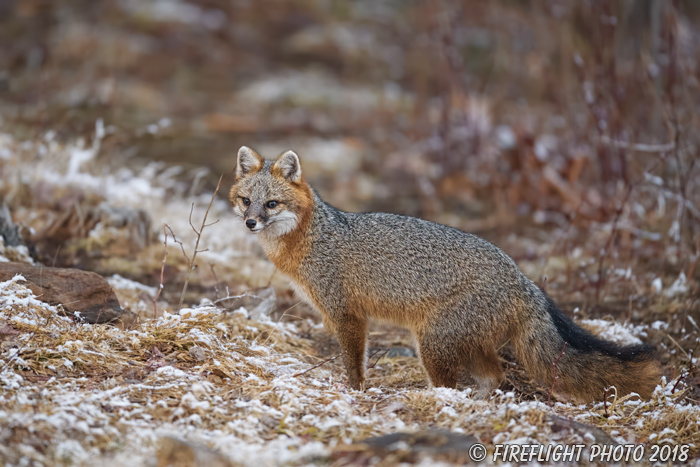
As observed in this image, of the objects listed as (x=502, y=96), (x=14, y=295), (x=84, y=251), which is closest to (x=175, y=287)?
(x=84, y=251)

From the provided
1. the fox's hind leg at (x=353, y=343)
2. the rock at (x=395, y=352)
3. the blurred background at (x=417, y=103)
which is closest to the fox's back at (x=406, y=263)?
the fox's hind leg at (x=353, y=343)

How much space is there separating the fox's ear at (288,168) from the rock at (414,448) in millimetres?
2672

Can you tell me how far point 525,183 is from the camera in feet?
36.3

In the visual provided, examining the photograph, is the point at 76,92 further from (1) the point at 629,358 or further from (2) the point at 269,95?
(1) the point at 629,358

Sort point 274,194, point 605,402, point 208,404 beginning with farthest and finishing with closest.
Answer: point 274,194 < point 605,402 < point 208,404

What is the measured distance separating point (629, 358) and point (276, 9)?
1788 cm

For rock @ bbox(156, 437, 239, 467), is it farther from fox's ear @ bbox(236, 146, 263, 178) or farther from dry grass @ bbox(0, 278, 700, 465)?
fox's ear @ bbox(236, 146, 263, 178)

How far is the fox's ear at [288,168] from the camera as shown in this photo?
5777 mm

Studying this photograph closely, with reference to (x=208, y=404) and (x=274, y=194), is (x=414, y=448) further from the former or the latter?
(x=274, y=194)

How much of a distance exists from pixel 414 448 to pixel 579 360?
203cm

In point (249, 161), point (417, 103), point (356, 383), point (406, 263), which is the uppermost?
point (417, 103)

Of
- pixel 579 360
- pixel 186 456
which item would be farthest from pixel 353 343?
pixel 186 456

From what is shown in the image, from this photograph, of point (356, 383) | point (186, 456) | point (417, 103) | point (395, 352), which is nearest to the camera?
point (186, 456)

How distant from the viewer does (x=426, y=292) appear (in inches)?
211
